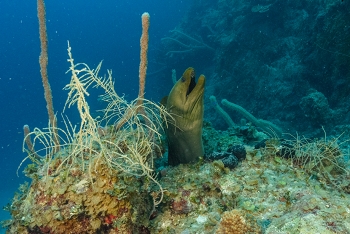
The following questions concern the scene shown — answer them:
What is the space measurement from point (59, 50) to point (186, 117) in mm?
58573

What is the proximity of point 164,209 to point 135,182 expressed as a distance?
0.61 m

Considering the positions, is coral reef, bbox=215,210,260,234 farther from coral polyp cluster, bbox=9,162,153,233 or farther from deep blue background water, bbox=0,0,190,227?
deep blue background water, bbox=0,0,190,227

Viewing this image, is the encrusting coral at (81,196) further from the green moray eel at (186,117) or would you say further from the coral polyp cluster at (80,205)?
the green moray eel at (186,117)

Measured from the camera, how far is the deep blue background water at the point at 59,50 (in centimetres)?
2752

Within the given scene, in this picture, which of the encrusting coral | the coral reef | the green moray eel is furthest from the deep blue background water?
the coral reef

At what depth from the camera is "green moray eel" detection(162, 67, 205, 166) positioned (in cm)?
282

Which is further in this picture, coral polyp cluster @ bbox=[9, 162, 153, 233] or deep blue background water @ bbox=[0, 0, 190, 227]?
deep blue background water @ bbox=[0, 0, 190, 227]

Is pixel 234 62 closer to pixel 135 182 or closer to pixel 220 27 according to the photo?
pixel 220 27

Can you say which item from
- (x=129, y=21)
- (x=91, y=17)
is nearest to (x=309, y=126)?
(x=129, y=21)

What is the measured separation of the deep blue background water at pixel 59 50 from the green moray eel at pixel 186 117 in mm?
14266

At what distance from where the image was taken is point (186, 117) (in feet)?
9.57

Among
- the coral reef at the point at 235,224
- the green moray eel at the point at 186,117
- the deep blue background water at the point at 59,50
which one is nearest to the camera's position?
the coral reef at the point at 235,224

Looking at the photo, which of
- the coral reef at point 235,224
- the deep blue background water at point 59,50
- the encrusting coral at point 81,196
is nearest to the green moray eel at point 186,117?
the encrusting coral at point 81,196

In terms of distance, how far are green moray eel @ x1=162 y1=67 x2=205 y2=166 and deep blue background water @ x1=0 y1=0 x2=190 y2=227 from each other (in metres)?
14.3
